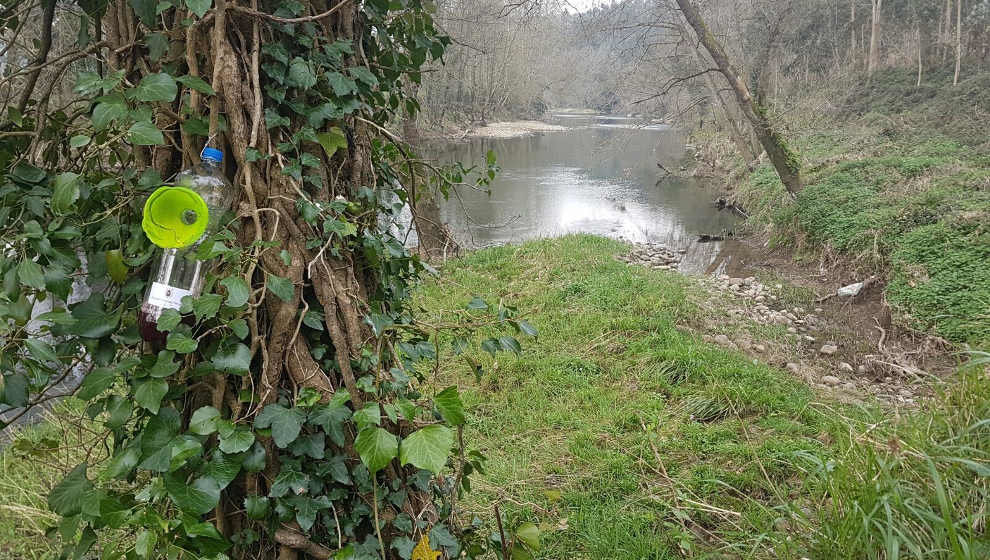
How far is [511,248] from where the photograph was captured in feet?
29.1

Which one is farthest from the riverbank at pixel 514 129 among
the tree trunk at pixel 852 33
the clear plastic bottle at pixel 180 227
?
the clear plastic bottle at pixel 180 227

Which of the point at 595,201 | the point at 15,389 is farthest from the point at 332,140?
the point at 595,201

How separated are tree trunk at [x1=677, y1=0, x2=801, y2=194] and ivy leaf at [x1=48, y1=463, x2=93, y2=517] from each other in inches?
355

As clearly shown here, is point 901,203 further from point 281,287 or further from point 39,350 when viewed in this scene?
point 39,350

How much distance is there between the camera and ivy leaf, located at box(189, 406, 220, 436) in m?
1.01

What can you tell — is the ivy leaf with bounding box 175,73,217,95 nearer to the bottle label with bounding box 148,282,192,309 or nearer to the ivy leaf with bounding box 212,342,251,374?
the bottle label with bounding box 148,282,192,309

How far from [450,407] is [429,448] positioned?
0.10 m

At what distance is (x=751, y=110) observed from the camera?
29.4ft

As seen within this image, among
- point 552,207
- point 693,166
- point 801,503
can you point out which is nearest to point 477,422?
point 801,503

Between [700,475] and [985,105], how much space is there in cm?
1300

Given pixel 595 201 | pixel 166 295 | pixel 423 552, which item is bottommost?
pixel 595 201

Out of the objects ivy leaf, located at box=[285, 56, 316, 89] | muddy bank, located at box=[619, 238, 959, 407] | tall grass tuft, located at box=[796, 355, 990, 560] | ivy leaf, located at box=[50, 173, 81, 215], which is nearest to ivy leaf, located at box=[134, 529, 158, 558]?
ivy leaf, located at box=[50, 173, 81, 215]

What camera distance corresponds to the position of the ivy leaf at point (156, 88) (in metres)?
1.00

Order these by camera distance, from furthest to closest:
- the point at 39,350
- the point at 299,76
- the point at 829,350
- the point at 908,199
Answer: the point at 908,199
the point at 829,350
the point at 299,76
the point at 39,350
